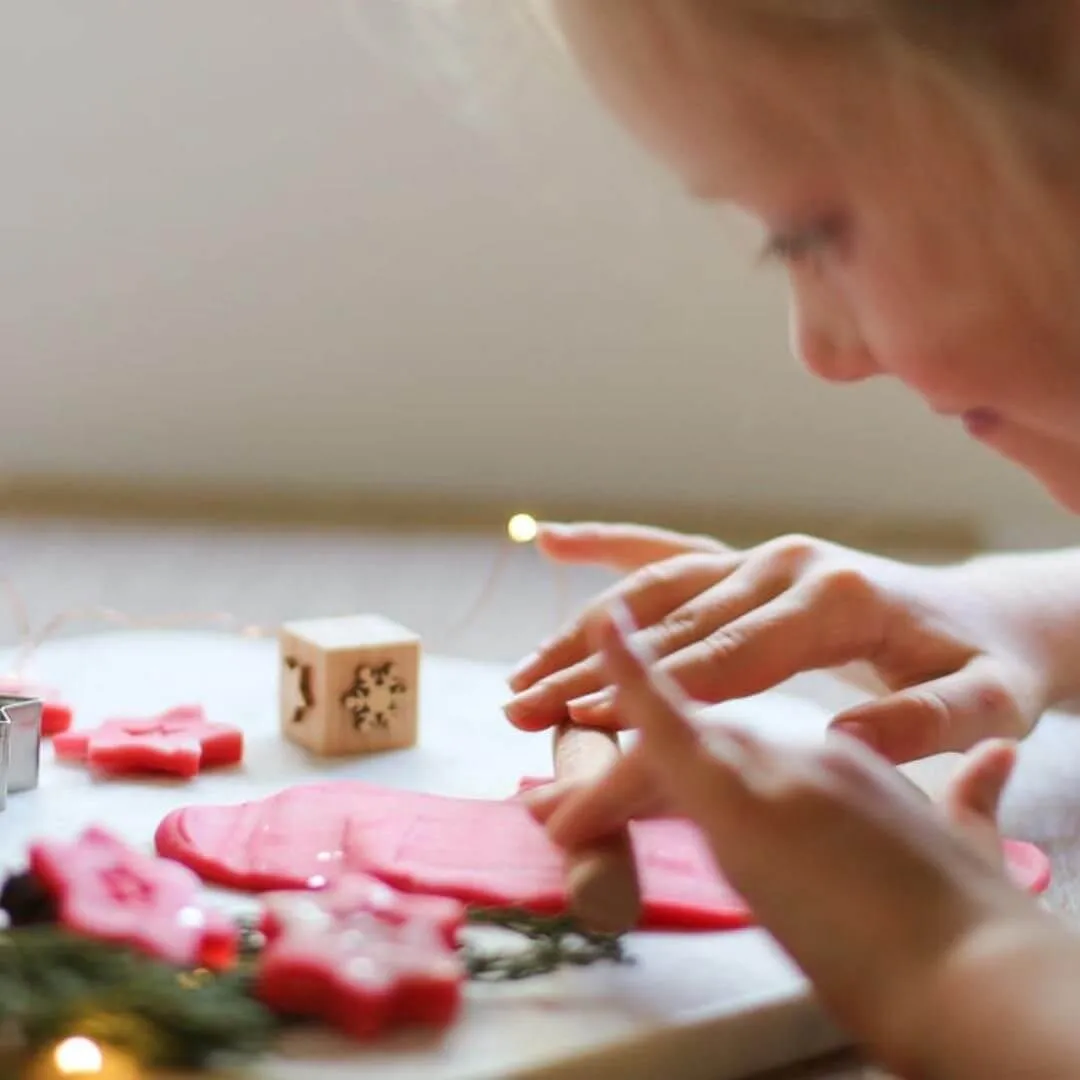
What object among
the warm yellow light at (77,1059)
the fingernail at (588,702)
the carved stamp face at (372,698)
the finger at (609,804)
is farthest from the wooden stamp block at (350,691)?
the warm yellow light at (77,1059)

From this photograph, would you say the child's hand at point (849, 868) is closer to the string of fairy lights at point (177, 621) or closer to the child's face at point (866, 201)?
the child's face at point (866, 201)

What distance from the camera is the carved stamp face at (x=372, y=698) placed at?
0.82 m

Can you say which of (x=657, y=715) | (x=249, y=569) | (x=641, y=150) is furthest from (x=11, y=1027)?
(x=249, y=569)

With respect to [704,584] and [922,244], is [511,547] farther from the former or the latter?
[922,244]

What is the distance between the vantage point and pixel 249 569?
128 centimetres

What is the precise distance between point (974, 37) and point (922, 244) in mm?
81

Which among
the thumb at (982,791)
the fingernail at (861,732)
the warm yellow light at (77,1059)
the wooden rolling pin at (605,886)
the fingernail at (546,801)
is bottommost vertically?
the warm yellow light at (77,1059)

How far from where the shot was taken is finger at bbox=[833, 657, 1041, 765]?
27.6 inches

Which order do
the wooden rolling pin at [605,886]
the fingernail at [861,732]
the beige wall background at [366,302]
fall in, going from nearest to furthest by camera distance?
1. the wooden rolling pin at [605,886]
2. the fingernail at [861,732]
3. the beige wall background at [366,302]

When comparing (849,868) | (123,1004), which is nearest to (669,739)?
(849,868)

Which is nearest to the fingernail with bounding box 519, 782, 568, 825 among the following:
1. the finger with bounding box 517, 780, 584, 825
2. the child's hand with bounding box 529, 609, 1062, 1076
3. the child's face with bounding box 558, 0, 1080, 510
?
the finger with bounding box 517, 780, 584, 825

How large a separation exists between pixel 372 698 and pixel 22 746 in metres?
0.17

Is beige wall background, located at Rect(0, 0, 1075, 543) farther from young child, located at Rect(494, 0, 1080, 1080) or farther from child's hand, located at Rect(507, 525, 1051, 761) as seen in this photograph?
young child, located at Rect(494, 0, 1080, 1080)

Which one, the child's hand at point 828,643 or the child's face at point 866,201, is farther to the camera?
the child's hand at point 828,643
